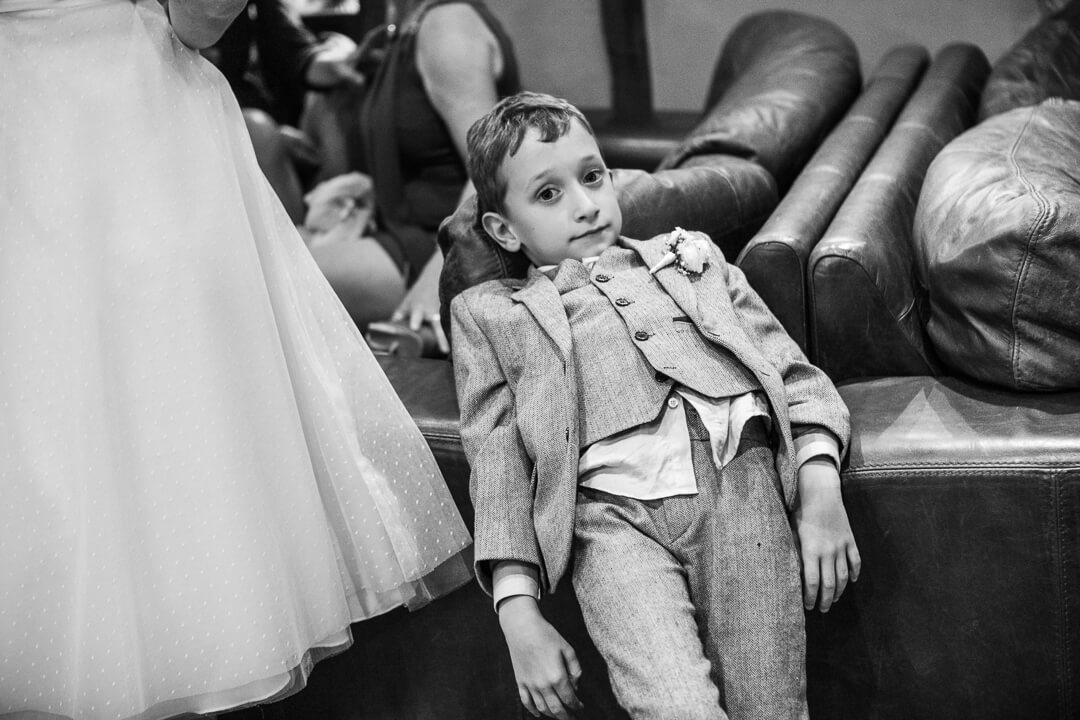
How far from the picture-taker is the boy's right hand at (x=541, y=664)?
4.32 feet

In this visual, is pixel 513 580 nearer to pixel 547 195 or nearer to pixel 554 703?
pixel 554 703

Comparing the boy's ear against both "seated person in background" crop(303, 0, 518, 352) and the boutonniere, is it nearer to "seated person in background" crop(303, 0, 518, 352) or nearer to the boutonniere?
the boutonniere

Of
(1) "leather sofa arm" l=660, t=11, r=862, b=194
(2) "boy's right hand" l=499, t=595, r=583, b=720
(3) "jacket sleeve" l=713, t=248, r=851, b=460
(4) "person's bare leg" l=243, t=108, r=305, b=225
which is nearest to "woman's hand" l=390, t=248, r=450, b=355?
(1) "leather sofa arm" l=660, t=11, r=862, b=194

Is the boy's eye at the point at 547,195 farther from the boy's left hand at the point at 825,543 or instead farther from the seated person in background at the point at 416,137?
the seated person in background at the point at 416,137

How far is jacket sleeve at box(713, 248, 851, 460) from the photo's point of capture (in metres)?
1.42

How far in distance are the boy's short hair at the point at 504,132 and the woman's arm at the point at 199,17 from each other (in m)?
0.36

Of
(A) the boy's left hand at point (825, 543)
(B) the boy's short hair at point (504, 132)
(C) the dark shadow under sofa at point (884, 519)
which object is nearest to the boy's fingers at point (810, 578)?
(A) the boy's left hand at point (825, 543)

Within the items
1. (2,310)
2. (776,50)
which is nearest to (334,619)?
(2,310)

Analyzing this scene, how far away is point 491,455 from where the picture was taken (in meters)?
1.42

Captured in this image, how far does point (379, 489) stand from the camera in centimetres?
154

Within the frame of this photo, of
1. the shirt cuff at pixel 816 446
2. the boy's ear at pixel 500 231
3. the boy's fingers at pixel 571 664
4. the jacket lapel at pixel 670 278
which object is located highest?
the boy's ear at pixel 500 231

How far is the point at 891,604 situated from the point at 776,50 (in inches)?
68.2

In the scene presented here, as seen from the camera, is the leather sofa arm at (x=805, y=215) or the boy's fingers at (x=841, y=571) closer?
the boy's fingers at (x=841, y=571)

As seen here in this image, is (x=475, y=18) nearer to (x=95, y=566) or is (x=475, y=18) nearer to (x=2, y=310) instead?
(x=2, y=310)
